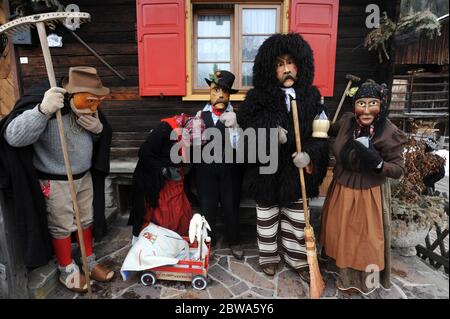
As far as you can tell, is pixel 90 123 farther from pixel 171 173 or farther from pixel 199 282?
pixel 199 282

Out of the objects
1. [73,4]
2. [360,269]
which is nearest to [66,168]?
[360,269]

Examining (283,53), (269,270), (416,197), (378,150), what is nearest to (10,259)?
(269,270)

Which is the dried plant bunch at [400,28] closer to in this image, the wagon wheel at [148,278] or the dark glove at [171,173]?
the dark glove at [171,173]

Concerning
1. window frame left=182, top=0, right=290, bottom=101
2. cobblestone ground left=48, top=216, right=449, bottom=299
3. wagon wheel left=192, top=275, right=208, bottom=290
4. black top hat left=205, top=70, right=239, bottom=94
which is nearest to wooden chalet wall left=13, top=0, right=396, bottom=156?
window frame left=182, top=0, right=290, bottom=101

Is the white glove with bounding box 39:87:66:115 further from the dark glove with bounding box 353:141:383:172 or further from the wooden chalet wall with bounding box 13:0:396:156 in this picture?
the dark glove with bounding box 353:141:383:172

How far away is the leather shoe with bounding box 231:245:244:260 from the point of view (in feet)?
10.0

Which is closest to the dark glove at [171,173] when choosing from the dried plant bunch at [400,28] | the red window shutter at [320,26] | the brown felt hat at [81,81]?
the brown felt hat at [81,81]

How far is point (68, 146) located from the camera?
2.36 metres

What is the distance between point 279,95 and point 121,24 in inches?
104

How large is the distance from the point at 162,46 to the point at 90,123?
1826 mm

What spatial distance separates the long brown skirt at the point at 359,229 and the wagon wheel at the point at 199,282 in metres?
1.16

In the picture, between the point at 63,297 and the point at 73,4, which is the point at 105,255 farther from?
the point at 73,4

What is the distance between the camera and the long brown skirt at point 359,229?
2355 mm
